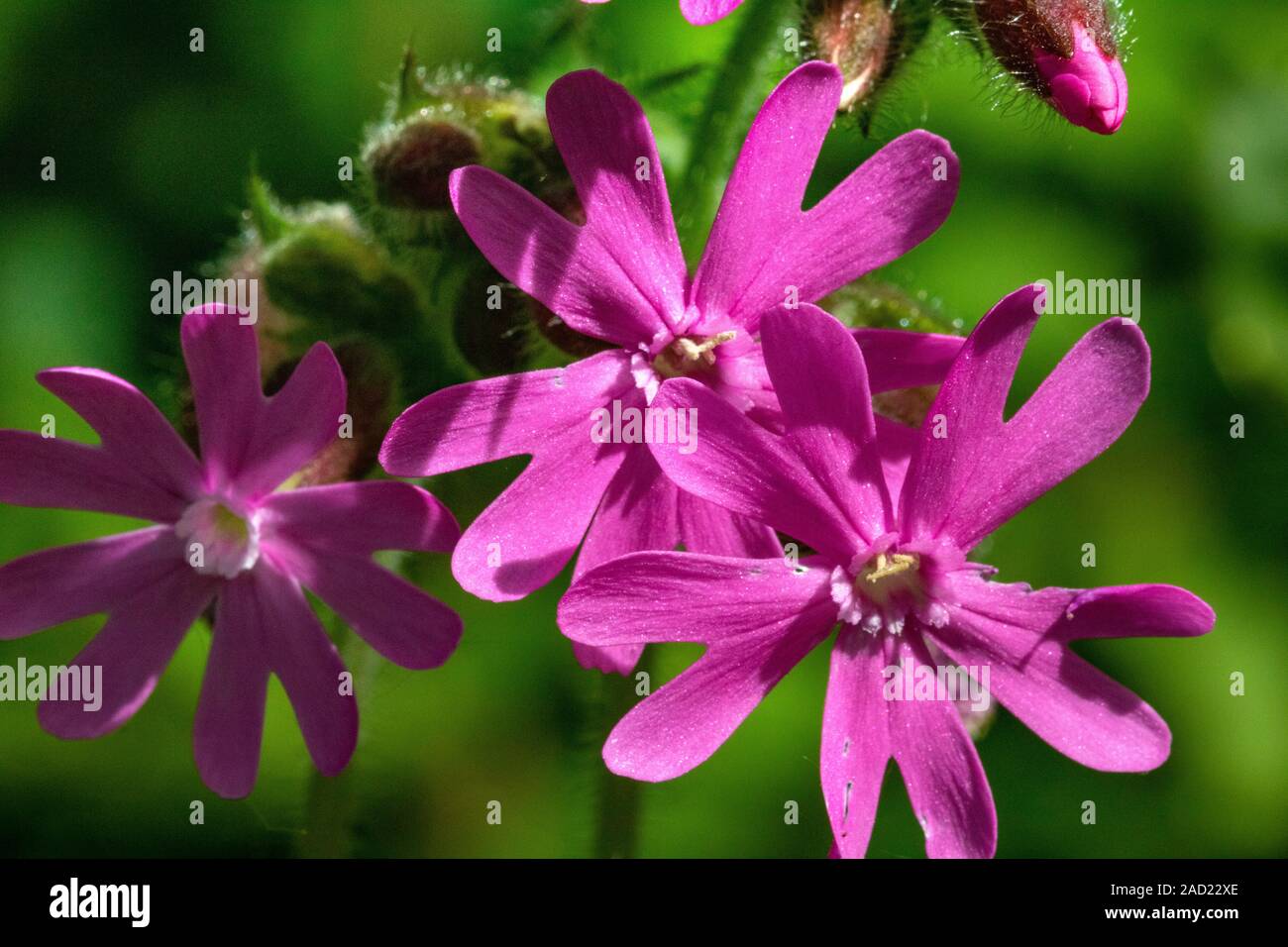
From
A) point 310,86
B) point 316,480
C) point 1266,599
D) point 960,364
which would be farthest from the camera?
point 310,86

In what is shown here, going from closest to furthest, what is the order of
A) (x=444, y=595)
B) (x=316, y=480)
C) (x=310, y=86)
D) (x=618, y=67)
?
(x=316, y=480), (x=618, y=67), (x=444, y=595), (x=310, y=86)

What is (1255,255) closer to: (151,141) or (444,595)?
(444,595)

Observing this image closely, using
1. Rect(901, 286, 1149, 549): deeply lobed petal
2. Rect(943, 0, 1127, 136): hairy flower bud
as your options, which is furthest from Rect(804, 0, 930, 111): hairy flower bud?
Rect(901, 286, 1149, 549): deeply lobed petal

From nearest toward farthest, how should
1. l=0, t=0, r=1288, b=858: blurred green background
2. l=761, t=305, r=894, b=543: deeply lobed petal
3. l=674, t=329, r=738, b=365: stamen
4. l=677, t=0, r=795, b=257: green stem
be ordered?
l=761, t=305, r=894, b=543: deeply lobed petal
l=674, t=329, r=738, b=365: stamen
l=677, t=0, r=795, b=257: green stem
l=0, t=0, r=1288, b=858: blurred green background

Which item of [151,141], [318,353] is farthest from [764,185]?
[151,141]

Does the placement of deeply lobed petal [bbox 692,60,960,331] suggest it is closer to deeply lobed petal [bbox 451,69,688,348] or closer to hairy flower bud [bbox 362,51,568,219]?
deeply lobed petal [bbox 451,69,688,348]

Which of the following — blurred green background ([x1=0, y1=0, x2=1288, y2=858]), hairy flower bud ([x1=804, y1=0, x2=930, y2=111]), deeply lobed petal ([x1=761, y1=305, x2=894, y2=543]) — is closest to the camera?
deeply lobed petal ([x1=761, y1=305, x2=894, y2=543])
